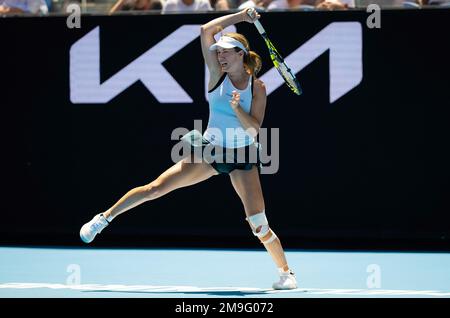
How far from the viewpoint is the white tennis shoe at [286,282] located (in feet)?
27.0

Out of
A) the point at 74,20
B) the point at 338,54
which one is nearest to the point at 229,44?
the point at 338,54

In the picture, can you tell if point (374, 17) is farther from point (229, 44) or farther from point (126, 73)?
point (229, 44)

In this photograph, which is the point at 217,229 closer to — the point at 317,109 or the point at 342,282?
the point at 317,109

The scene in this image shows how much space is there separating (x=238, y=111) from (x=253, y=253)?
268 centimetres

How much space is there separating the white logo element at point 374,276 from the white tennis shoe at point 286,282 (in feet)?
1.98

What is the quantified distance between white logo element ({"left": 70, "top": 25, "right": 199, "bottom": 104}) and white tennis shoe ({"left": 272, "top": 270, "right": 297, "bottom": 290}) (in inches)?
107

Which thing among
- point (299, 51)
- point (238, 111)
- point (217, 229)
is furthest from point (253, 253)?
point (238, 111)

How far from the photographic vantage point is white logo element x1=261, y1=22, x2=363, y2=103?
33.5 feet

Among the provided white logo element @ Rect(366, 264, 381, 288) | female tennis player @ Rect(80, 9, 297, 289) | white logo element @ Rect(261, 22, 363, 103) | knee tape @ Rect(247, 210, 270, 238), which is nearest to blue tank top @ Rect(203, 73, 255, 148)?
female tennis player @ Rect(80, 9, 297, 289)

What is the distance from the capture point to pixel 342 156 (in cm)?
1035

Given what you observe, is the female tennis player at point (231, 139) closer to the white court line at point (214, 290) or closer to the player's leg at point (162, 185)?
the player's leg at point (162, 185)

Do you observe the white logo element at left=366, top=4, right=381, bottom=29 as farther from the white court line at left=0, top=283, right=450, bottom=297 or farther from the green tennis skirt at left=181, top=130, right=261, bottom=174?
the white court line at left=0, top=283, right=450, bottom=297

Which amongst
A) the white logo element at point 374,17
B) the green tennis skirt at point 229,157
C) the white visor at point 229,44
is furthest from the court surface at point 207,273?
the white logo element at point 374,17
